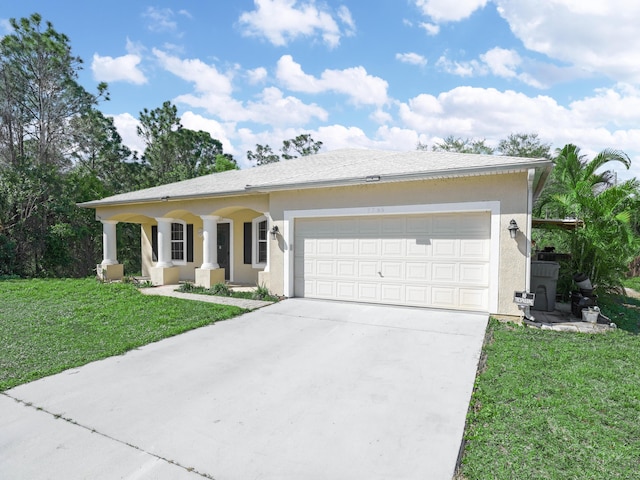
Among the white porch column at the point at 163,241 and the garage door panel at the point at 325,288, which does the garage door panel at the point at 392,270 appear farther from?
the white porch column at the point at 163,241

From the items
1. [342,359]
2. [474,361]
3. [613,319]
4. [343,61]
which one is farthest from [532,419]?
[343,61]

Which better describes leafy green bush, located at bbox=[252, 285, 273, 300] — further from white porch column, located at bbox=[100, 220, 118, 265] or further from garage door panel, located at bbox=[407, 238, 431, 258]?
white porch column, located at bbox=[100, 220, 118, 265]

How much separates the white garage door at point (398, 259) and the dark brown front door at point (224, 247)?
4.23 meters

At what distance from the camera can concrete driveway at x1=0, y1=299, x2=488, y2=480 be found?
283 centimetres

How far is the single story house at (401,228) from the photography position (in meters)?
7.02

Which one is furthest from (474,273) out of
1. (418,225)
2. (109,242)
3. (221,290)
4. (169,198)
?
(109,242)

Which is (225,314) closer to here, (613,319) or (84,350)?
(84,350)

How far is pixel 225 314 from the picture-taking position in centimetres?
784

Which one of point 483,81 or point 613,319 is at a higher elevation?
point 483,81

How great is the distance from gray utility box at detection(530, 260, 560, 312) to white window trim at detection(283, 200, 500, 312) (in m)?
1.64

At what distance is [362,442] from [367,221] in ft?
19.5

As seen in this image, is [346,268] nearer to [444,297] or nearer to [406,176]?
[444,297]

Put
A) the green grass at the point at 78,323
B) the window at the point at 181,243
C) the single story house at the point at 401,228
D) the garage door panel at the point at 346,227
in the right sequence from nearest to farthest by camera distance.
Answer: the green grass at the point at 78,323 → the single story house at the point at 401,228 → the garage door panel at the point at 346,227 → the window at the point at 181,243

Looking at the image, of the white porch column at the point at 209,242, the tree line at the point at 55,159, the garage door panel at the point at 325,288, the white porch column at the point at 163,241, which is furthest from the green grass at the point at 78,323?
the tree line at the point at 55,159
